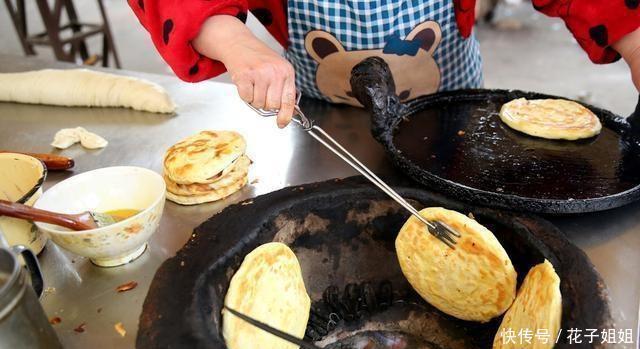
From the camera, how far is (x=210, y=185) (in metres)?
1.51

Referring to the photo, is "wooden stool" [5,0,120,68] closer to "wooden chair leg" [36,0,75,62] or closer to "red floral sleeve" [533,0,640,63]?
"wooden chair leg" [36,0,75,62]

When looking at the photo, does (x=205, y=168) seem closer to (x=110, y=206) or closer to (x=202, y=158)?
(x=202, y=158)

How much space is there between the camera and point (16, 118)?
6.94 feet

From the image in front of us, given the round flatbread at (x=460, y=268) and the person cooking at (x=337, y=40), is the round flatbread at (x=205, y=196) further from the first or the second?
the round flatbread at (x=460, y=268)

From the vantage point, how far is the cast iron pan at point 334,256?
0.88m

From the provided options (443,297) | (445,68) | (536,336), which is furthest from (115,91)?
(536,336)

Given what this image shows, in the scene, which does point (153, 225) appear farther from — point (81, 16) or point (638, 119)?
point (81, 16)

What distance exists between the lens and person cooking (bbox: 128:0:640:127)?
1.26 m

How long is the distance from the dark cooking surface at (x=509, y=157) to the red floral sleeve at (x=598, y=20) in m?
0.27

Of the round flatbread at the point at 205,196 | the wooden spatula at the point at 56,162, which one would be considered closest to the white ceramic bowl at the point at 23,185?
the wooden spatula at the point at 56,162

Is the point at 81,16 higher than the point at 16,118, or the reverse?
the point at 16,118

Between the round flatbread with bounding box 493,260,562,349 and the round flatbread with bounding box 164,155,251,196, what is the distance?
88cm

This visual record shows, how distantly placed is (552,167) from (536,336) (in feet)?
2.16

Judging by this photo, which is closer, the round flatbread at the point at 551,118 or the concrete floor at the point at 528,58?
the round flatbread at the point at 551,118
